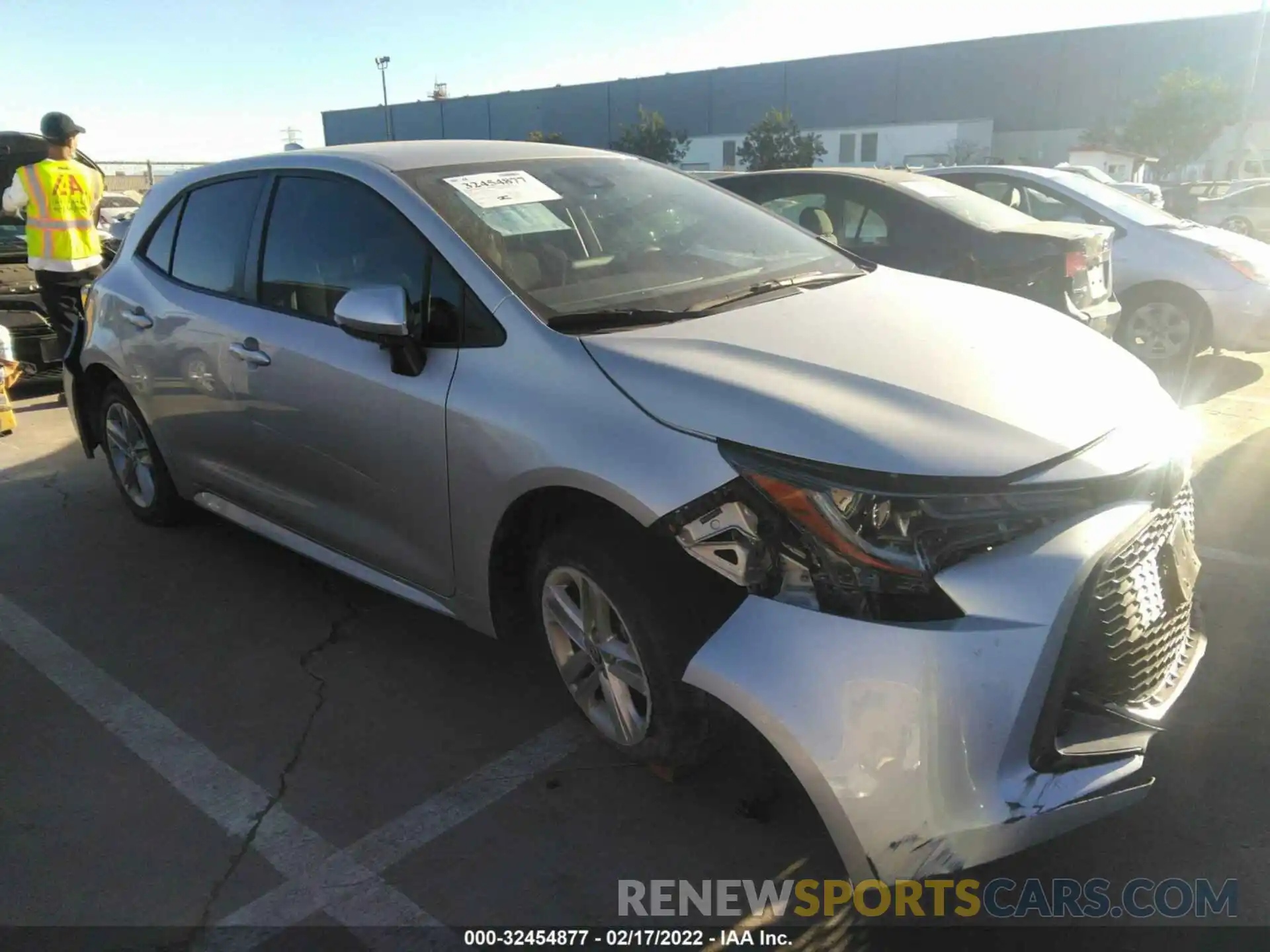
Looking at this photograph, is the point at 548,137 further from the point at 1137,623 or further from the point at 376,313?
the point at 1137,623

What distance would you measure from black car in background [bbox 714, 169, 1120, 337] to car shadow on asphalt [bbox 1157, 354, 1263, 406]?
0.99m

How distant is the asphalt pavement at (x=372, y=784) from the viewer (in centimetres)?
231

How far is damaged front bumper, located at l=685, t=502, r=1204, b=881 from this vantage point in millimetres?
1838

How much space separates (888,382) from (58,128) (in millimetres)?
7181

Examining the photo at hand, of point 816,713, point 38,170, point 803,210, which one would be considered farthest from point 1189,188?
point 816,713

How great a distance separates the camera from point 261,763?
287cm

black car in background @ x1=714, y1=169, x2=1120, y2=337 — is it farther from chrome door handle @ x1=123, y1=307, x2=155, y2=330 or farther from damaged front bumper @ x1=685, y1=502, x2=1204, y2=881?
damaged front bumper @ x1=685, y1=502, x2=1204, y2=881

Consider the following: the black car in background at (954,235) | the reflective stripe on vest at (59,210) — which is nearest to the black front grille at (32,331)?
the reflective stripe on vest at (59,210)

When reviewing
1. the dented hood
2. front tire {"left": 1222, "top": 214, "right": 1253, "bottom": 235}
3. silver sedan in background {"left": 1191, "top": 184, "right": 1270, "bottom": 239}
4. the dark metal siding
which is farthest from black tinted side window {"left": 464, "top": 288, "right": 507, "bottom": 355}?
the dark metal siding

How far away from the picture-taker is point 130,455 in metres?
4.75

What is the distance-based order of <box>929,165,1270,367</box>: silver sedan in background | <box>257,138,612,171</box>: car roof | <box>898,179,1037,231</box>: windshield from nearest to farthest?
<box>257,138,612,171</box>: car roof → <box>898,179,1037,231</box>: windshield → <box>929,165,1270,367</box>: silver sedan in background

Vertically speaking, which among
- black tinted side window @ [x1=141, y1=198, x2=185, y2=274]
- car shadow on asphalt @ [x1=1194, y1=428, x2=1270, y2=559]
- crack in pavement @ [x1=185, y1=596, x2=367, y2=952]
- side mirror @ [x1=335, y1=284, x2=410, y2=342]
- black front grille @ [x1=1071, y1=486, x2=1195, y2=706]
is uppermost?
black tinted side window @ [x1=141, y1=198, x2=185, y2=274]

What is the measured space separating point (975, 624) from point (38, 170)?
764 cm

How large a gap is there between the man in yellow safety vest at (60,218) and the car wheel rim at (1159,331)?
7777mm
